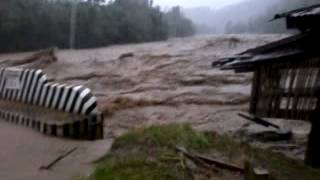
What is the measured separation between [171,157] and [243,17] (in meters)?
37.8

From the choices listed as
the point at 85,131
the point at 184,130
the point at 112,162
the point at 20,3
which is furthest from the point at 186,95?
the point at 20,3

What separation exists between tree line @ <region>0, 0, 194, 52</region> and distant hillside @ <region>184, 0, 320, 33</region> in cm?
548

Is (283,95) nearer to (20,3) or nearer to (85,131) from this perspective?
(85,131)

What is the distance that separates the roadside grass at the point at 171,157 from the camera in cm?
649

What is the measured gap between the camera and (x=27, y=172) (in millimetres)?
7703

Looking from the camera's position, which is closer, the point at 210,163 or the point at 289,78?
the point at 210,163

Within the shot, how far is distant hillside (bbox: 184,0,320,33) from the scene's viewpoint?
32756 mm

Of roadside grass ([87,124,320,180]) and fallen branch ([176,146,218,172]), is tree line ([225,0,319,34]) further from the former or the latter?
fallen branch ([176,146,218,172])

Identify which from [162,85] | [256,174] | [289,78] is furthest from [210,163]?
[162,85]

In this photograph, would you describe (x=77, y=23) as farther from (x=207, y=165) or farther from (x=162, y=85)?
(x=207, y=165)

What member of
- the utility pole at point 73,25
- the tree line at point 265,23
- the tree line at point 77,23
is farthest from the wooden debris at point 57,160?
the utility pole at point 73,25

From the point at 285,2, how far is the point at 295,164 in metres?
25.0

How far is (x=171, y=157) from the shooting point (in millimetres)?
6871

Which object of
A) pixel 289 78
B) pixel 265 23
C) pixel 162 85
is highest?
pixel 289 78
